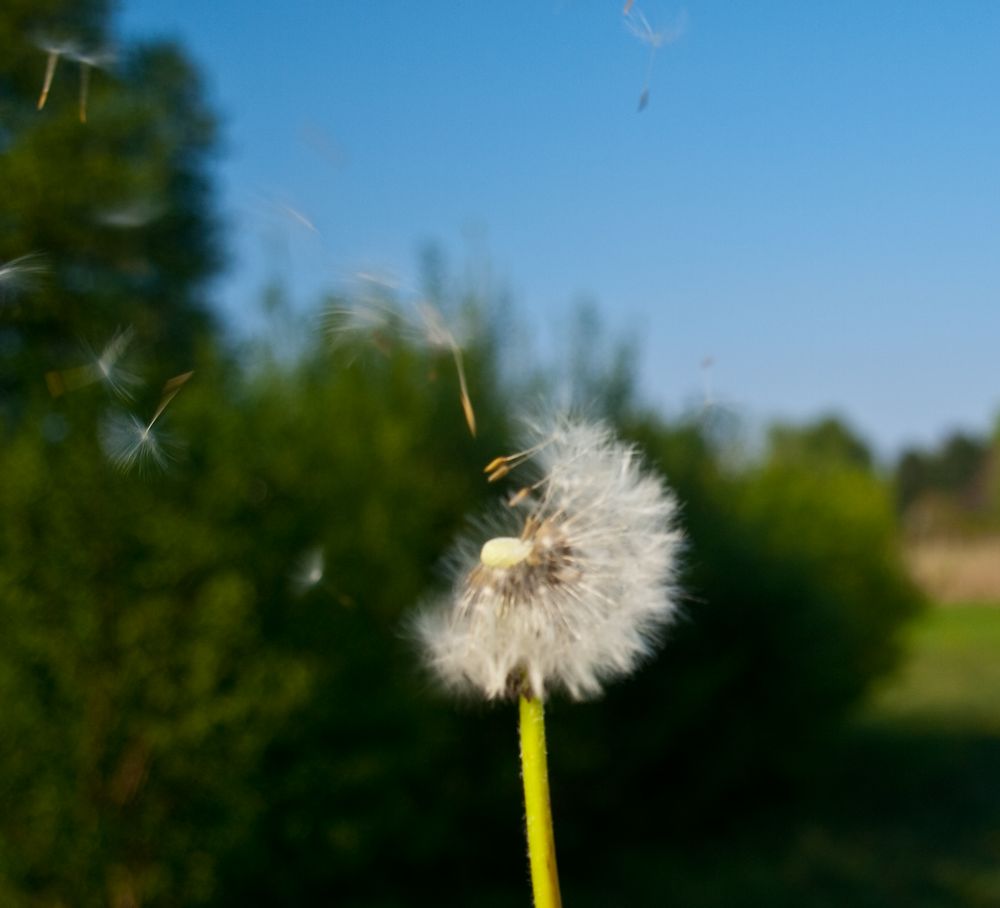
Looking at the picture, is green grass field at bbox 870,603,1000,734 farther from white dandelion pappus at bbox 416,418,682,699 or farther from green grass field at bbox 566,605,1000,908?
white dandelion pappus at bbox 416,418,682,699

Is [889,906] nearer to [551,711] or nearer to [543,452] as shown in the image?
[551,711]

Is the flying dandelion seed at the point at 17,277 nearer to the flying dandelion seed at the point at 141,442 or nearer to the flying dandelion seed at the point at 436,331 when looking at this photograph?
the flying dandelion seed at the point at 141,442

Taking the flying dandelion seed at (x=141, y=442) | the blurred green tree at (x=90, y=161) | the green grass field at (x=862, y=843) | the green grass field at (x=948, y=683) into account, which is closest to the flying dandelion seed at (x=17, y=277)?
the flying dandelion seed at (x=141, y=442)

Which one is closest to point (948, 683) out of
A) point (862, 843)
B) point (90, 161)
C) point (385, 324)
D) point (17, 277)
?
point (862, 843)

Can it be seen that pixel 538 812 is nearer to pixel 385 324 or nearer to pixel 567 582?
pixel 567 582

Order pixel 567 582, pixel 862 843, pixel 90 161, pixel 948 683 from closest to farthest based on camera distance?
pixel 567 582
pixel 90 161
pixel 862 843
pixel 948 683

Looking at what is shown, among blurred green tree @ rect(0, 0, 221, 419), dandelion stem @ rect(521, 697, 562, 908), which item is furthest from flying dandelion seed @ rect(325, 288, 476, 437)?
blurred green tree @ rect(0, 0, 221, 419)
